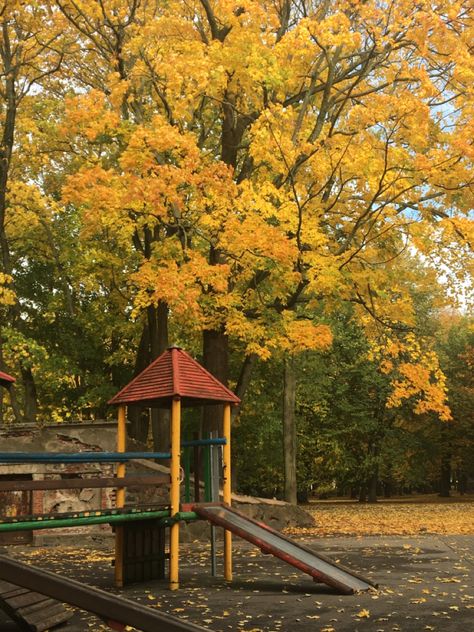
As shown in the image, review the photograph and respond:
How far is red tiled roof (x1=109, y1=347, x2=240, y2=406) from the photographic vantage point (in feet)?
32.0

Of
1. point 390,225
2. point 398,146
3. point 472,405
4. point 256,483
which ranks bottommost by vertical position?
point 256,483

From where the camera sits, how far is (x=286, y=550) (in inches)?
350

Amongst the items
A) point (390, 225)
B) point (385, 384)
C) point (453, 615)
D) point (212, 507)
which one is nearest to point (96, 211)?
point (390, 225)

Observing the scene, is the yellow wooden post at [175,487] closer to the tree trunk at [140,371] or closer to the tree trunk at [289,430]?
the tree trunk at [140,371]

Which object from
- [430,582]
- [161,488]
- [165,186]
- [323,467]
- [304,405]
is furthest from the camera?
[323,467]

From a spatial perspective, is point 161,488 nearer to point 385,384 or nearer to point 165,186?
point 165,186

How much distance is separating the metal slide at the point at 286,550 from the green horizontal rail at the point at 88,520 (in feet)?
0.82

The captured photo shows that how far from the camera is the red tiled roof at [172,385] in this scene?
9.74 metres

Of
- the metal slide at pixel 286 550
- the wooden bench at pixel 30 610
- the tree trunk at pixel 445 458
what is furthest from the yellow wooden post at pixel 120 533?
the tree trunk at pixel 445 458

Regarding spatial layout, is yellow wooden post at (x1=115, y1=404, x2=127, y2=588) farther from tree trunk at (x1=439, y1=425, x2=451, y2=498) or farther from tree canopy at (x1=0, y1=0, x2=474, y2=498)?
tree trunk at (x1=439, y1=425, x2=451, y2=498)

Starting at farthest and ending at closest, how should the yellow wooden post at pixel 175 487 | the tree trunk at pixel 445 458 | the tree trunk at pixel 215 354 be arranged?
the tree trunk at pixel 445 458
the tree trunk at pixel 215 354
the yellow wooden post at pixel 175 487

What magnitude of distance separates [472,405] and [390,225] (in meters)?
20.2

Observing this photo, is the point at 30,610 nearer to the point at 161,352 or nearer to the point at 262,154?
the point at 262,154

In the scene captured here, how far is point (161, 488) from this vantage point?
16.1 m
